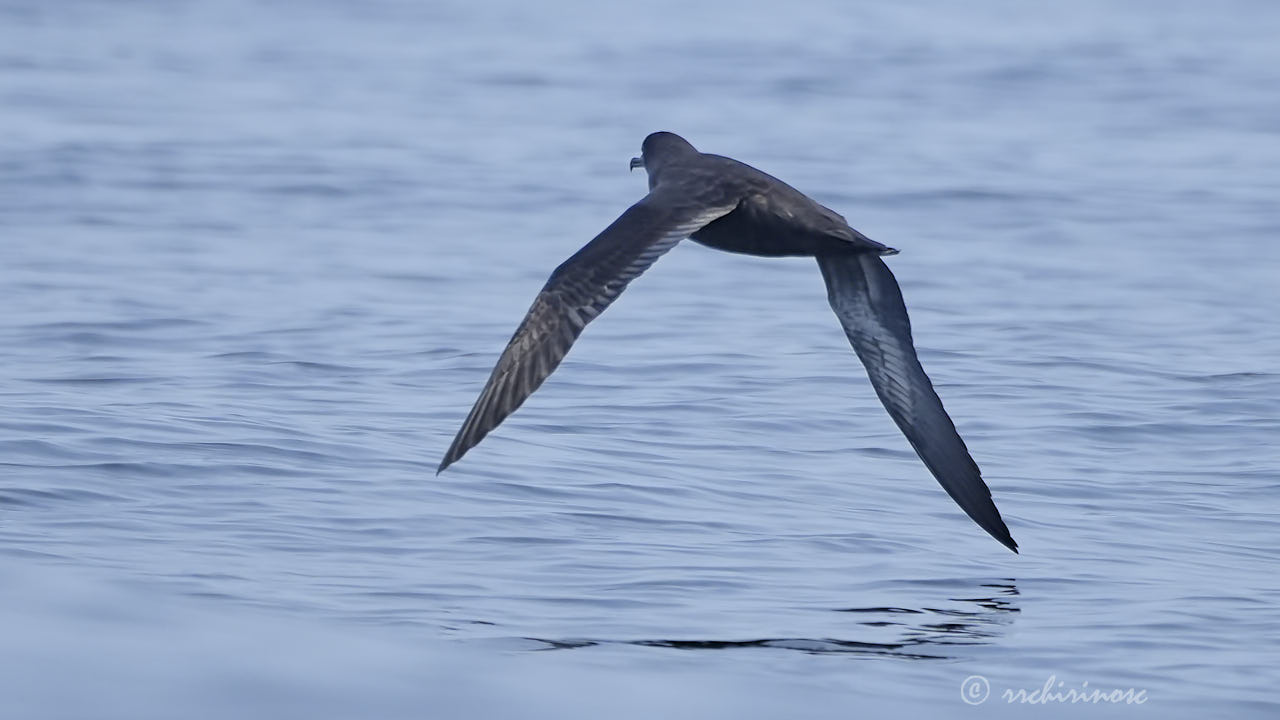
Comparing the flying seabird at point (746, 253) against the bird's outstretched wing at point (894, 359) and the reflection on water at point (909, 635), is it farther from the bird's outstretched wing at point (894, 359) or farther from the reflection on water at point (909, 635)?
the reflection on water at point (909, 635)

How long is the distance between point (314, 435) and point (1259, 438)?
15.0 ft

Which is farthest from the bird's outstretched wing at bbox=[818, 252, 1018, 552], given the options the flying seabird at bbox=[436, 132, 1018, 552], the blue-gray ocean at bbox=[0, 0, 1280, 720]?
the blue-gray ocean at bbox=[0, 0, 1280, 720]

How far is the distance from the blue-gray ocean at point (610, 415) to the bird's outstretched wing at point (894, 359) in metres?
0.36

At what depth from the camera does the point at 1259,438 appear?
33.1ft

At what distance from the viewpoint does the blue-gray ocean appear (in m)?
6.30

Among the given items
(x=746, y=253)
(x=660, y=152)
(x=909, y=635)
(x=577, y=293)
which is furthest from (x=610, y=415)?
(x=909, y=635)

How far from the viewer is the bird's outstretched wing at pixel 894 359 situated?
7816mm

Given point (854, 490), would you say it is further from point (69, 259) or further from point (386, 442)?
point (69, 259)

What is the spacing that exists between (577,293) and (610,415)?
342 centimetres

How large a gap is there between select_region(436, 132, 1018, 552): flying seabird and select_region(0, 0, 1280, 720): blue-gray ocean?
453 millimetres

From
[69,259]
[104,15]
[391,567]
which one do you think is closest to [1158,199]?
[69,259]

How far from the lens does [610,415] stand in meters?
10.2

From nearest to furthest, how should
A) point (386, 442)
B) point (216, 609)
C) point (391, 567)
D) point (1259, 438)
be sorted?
point (216, 609) < point (391, 567) < point (386, 442) < point (1259, 438)

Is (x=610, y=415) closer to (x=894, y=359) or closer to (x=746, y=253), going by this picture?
(x=894, y=359)
